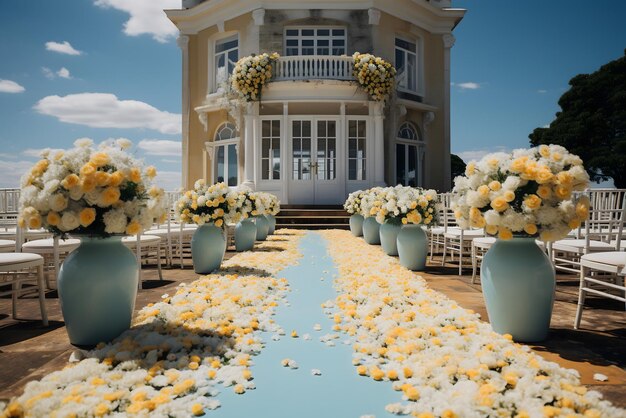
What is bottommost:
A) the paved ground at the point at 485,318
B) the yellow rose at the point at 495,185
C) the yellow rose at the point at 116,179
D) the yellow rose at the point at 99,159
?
the paved ground at the point at 485,318

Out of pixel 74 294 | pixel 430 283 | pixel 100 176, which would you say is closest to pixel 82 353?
pixel 74 294

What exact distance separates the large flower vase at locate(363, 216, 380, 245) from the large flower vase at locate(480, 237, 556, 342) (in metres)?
5.91

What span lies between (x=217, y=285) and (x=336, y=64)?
1148cm

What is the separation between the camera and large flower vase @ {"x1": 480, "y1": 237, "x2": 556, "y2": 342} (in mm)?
3068

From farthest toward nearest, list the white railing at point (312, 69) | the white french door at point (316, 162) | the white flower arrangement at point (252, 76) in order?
the white french door at point (316, 162) < the white railing at point (312, 69) < the white flower arrangement at point (252, 76)

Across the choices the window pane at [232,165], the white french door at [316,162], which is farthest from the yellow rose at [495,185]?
the window pane at [232,165]

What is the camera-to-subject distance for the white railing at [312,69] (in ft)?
47.7

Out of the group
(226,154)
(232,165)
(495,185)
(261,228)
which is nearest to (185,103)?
(226,154)

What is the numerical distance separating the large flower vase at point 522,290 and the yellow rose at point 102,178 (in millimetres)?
2798

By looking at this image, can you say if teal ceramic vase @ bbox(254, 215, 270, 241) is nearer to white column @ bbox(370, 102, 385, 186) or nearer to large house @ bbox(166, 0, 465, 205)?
large house @ bbox(166, 0, 465, 205)

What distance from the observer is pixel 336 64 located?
14.6 metres

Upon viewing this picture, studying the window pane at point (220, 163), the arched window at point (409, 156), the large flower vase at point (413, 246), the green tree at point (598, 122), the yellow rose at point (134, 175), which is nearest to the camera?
the yellow rose at point (134, 175)

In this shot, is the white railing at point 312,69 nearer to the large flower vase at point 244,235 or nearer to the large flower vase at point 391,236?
the large flower vase at point 244,235

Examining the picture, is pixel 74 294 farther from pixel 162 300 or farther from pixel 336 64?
pixel 336 64
